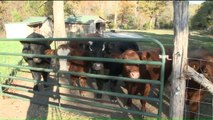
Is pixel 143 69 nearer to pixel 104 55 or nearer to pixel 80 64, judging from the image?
pixel 104 55

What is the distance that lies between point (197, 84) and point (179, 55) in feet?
4.38

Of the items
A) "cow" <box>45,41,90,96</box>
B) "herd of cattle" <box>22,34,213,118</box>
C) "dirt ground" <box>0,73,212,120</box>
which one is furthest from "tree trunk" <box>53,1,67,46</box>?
"dirt ground" <box>0,73,212,120</box>

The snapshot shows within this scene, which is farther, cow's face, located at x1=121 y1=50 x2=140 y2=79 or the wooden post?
cow's face, located at x1=121 y1=50 x2=140 y2=79

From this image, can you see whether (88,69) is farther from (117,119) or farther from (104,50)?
(117,119)

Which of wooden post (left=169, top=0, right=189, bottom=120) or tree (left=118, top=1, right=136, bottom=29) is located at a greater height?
tree (left=118, top=1, right=136, bottom=29)

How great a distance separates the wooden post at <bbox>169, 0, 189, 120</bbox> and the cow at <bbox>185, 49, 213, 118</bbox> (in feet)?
2.88

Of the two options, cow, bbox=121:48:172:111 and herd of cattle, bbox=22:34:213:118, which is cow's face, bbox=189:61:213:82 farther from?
cow, bbox=121:48:172:111

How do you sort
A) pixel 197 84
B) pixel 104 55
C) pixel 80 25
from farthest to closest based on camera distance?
pixel 80 25, pixel 104 55, pixel 197 84

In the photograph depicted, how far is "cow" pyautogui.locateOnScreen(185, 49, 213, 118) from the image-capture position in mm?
5496

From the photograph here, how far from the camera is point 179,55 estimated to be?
451cm

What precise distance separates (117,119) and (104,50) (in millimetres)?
1754

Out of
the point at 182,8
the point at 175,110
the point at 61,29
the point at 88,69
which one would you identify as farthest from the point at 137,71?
the point at 61,29

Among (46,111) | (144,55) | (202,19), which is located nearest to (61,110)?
(46,111)

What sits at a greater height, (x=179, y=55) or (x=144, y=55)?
(x=179, y=55)
